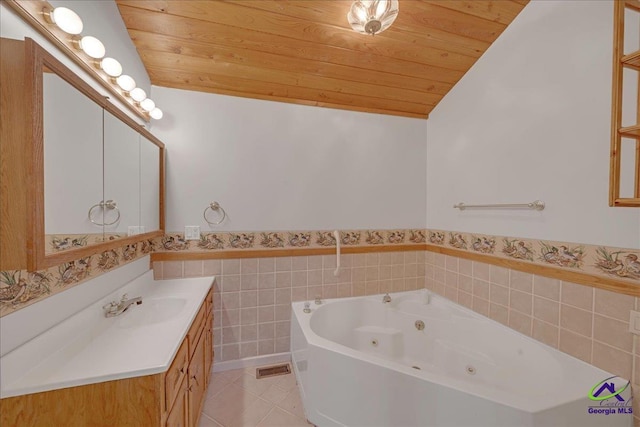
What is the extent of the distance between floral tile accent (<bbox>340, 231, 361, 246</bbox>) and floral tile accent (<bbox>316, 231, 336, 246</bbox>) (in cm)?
9

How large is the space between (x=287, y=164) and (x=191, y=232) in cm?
95

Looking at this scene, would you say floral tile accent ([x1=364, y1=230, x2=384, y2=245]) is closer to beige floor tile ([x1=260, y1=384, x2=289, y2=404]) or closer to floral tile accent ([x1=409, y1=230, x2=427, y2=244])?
floral tile accent ([x1=409, y1=230, x2=427, y2=244])

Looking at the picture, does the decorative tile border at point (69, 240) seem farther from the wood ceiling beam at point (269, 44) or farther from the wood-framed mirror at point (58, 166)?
the wood ceiling beam at point (269, 44)

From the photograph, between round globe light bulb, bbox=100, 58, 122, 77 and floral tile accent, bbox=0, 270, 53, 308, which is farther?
round globe light bulb, bbox=100, 58, 122, 77

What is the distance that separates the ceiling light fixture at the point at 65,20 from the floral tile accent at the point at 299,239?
1636 mm

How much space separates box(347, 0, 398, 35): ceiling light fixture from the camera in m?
1.31

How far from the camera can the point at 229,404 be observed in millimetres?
1644

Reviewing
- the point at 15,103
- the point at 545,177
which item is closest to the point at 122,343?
the point at 15,103

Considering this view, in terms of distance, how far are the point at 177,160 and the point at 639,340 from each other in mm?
2876

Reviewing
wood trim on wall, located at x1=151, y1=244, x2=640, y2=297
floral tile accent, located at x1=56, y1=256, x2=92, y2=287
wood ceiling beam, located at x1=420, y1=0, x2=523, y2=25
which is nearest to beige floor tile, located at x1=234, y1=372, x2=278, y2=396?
wood trim on wall, located at x1=151, y1=244, x2=640, y2=297

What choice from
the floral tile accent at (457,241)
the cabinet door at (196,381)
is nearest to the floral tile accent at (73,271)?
the cabinet door at (196,381)

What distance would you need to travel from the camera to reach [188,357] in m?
1.20

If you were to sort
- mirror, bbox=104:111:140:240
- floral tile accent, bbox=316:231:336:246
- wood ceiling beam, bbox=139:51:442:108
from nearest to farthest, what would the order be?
mirror, bbox=104:111:140:240
wood ceiling beam, bbox=139:51:442:108
floral tile accent, bbox=316:231:336:246

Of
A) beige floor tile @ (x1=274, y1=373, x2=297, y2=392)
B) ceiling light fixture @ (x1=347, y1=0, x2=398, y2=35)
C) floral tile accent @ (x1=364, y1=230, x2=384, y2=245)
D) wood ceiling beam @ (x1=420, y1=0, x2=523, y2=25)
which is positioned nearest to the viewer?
ceiling light fixture @ (x1=347, y1=0, x2=398, y2=35)
